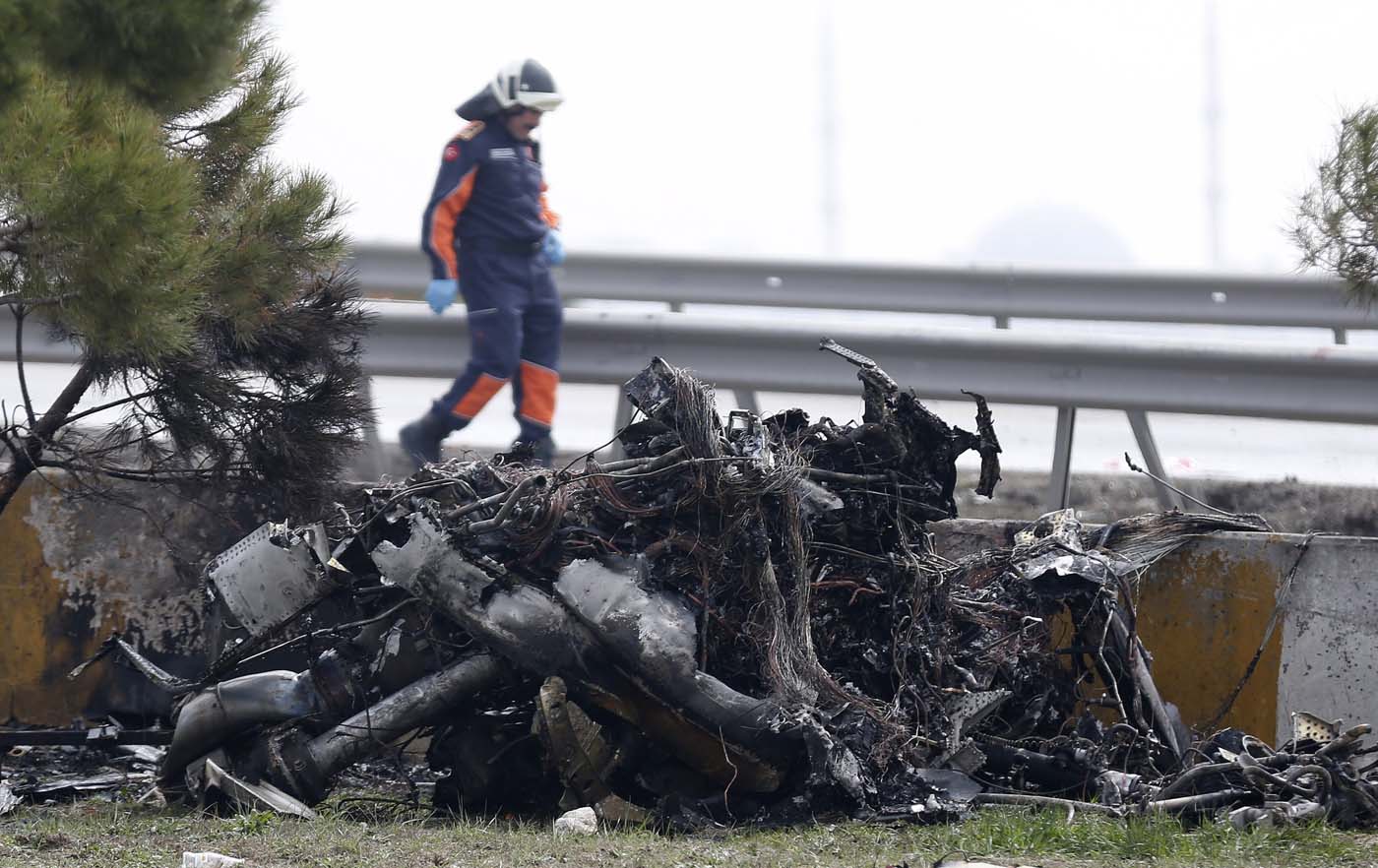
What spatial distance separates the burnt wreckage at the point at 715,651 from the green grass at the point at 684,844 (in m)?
0.18

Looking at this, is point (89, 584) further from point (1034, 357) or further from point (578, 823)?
point (1034, 357)

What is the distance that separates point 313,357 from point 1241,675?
340 cm

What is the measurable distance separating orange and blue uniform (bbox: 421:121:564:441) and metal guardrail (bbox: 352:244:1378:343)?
198 centimetres

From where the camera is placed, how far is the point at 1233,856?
145 inches

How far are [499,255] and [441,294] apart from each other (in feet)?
1.46

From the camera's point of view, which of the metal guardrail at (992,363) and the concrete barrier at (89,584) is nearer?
the concrete barrier at (89,584)

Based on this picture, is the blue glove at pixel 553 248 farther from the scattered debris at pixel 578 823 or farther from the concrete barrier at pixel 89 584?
the scattered debris at pixel 578 823

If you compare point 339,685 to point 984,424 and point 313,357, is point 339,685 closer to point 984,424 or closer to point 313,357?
point 313,357

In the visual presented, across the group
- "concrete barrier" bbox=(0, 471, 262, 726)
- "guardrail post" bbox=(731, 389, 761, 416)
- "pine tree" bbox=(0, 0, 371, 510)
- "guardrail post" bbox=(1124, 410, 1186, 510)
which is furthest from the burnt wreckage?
"guardrail post" bbox=(731, 389, 761, 416)

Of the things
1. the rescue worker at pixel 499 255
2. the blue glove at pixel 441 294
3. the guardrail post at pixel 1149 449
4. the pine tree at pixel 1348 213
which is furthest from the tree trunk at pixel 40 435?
the pine tree at pixel 1348 213

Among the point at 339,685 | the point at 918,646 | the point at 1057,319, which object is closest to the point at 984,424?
the point at 918,646

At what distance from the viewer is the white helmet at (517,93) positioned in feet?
27.0

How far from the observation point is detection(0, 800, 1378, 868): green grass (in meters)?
3.67

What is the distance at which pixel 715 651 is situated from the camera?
4.53m
